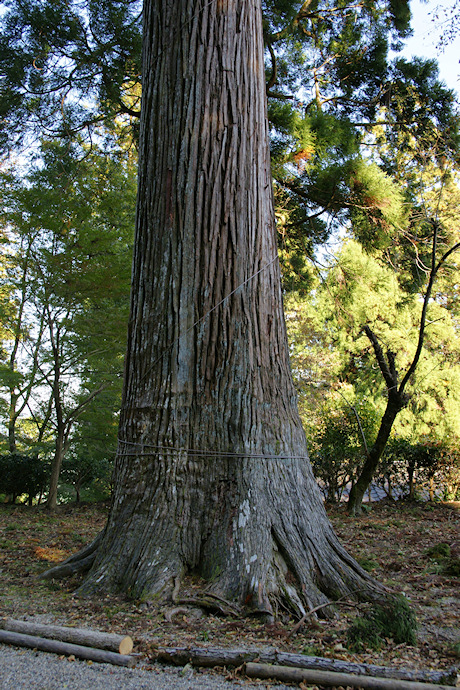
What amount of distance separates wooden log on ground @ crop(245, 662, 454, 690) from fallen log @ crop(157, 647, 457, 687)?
0.03 m

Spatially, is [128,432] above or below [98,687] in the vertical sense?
above

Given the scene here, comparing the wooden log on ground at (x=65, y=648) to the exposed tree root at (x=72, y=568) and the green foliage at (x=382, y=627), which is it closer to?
the exposed tree root at (x=72, y=568)

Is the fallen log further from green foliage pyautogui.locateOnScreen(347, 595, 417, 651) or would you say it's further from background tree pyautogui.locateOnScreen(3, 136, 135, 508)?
background tree pyautogui.locateOnScreen(3, 136, 135, 508)

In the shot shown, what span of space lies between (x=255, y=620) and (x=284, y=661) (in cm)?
43

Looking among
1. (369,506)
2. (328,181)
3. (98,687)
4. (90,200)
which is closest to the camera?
(98,687)

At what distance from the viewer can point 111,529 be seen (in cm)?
282

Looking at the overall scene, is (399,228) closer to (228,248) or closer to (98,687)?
(228,248)

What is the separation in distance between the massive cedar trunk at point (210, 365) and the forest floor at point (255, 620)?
169 millimetres

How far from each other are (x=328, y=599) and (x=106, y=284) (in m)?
5.70

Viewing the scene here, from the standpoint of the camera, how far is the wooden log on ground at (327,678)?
168cm

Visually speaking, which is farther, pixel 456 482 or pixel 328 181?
pixel 456 482

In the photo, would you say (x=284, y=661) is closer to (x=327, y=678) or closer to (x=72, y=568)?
(x=327, y=678)

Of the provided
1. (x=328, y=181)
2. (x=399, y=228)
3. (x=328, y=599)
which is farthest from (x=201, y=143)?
(x=399, y=228)

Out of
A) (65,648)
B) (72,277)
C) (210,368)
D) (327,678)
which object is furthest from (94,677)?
(72,277)
